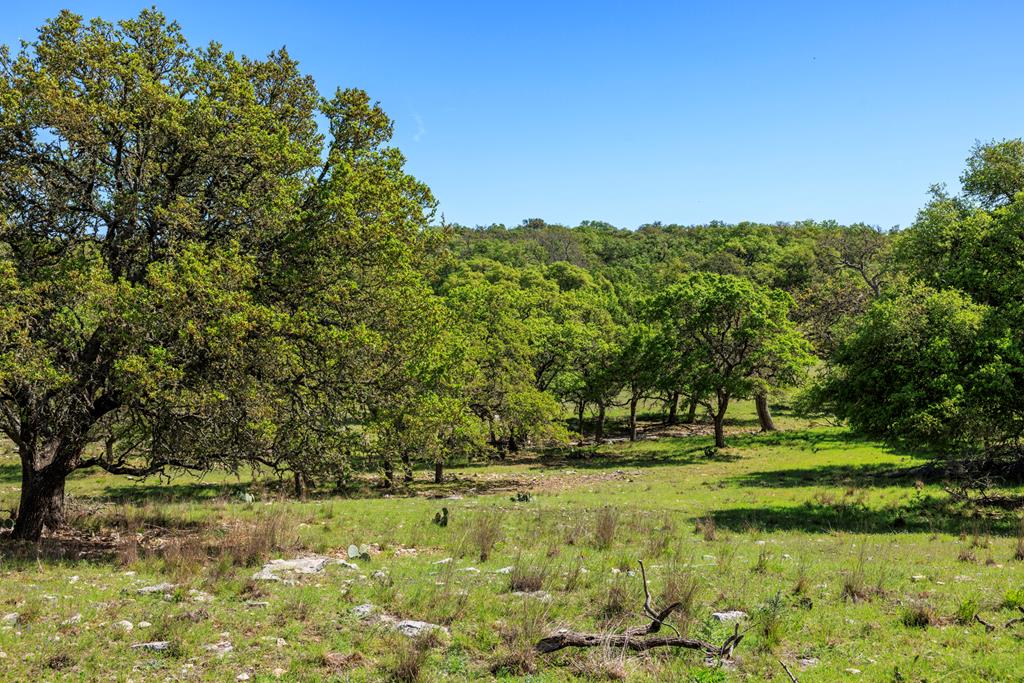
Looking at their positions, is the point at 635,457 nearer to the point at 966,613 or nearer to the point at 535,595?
the point at 535,595

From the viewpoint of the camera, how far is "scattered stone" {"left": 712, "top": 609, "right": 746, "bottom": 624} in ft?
33.0

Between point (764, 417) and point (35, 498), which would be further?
point (764, 417)

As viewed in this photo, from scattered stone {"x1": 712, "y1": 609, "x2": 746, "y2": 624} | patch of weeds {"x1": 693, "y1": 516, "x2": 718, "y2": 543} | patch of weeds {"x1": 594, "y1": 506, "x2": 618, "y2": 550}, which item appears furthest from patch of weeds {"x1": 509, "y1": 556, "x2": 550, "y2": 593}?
patch of weeds {"x1": 693, "y1": 516, "x2": 718, "y2": 543}

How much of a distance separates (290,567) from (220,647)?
454cm

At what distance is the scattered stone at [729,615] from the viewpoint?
1005cm

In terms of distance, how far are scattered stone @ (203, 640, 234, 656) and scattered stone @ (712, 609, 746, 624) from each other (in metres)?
6.75

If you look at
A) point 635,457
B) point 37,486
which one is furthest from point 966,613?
point 635,457

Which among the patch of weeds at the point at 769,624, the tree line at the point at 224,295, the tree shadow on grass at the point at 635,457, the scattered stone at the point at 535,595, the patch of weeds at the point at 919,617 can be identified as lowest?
the tree shadow on grass at the point at 635,457

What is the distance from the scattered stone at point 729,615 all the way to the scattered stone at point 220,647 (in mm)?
6754

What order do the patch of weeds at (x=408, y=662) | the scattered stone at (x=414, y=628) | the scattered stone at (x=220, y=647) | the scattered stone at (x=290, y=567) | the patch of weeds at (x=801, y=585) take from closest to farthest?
1. the patch of weeds at (x=408, y=662)
2. the scattered stone at (x=220, y=647)
3. the scattered stone at (x=414, y=628)
4. the patch of weeds at (x=801, y=585)
5. the scattered stone at (x=290, y=567)

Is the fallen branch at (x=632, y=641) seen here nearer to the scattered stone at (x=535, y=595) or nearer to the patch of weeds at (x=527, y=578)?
the scattered stone at (x=535, y=595)

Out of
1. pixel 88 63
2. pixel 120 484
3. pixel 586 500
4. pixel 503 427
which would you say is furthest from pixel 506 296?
pixel 88 63

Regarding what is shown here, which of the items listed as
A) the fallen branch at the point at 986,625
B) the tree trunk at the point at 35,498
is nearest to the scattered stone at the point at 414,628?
the fallen branch at the point at 986,625

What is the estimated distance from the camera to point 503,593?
1147 cm
